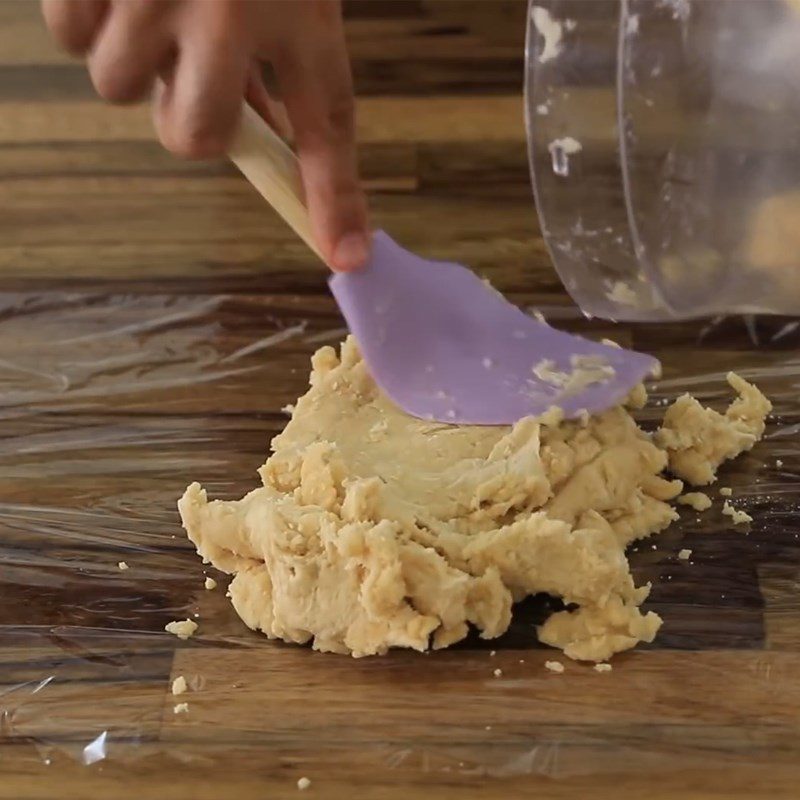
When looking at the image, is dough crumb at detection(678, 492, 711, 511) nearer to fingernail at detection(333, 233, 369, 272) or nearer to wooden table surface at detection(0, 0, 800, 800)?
wooden table surface at detection(0, 0, 800, 800)

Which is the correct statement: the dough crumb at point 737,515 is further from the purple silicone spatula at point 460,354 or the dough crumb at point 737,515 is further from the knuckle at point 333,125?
the knuckle at point 333,125

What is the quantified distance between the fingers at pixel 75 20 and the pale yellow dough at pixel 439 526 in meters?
0.37

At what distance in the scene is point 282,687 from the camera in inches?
36.1

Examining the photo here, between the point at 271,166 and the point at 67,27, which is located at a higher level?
the point at 67,27

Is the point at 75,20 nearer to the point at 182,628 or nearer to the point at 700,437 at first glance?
the point at 182,628

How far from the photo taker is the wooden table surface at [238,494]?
86 cm

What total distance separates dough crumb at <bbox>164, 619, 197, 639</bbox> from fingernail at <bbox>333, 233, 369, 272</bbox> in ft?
1.04

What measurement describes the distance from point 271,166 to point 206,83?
0.19 m

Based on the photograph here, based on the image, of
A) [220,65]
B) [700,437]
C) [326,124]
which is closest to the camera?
[220,65]

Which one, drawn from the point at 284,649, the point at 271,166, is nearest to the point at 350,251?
the point at 271,166

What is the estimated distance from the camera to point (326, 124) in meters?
0.86

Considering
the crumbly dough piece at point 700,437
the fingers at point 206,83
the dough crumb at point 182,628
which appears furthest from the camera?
the crumbly dough piece at point 700,437

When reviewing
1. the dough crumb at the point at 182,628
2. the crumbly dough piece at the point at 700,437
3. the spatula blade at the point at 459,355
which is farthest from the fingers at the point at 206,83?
the crumbly dough piece at the point at 700,437

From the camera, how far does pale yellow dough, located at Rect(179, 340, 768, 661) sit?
913 millimetres
